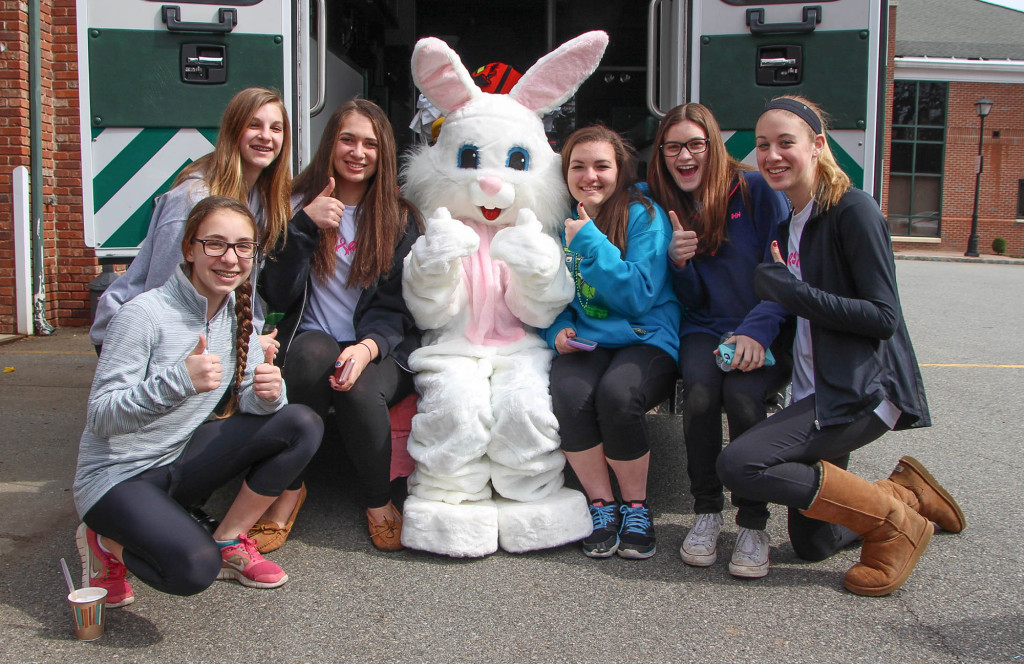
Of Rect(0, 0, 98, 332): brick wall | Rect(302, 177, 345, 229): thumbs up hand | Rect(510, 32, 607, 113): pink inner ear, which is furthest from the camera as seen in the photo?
Rect(0, 0, 98, 332): brick wall

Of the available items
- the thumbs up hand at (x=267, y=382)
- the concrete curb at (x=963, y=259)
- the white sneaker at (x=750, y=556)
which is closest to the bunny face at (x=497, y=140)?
the thumbs up hand at (x=267, y=382)

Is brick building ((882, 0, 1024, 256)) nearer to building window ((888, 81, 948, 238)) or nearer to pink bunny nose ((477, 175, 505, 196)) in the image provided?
building window ((888, 81, 948, 238))

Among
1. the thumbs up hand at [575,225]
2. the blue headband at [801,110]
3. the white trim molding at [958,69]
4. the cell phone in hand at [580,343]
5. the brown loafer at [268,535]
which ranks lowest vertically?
the brown loafer at [268,535]

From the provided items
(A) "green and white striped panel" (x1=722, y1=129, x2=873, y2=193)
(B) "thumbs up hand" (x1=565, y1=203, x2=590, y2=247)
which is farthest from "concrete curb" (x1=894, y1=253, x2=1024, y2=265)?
(B) "thumbs up hand" (x1=565, y1=203, x2=590, y2=247)

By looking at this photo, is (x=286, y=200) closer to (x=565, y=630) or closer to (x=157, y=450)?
(x=157, y=450)

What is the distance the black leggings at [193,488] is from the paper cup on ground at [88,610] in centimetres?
10

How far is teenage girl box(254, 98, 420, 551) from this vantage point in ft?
9.12

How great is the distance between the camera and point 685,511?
3148 millimetres

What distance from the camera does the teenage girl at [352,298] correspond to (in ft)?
9.12

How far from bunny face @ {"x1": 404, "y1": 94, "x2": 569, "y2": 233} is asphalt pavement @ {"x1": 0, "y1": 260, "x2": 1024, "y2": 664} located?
3.90 ft

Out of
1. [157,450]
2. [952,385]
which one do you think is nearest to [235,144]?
[157,450]

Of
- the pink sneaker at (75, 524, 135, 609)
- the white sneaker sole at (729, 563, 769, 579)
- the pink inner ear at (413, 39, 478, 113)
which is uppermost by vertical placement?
the pink inner ear at (413, 39, 478, 113)

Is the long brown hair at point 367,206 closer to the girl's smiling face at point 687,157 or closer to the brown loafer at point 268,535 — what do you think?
the brown loafer at point 268,535

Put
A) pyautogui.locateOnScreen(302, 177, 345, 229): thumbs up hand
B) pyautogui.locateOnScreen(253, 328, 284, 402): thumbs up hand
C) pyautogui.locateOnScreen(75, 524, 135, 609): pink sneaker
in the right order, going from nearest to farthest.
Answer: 1. pyautogui.locateOnScreen(75, 524, 135, 609): pink sneaker
2. pyautogui.locateOnScreen(253, 328, 284, 402): thumbs up hand
3. pyautogui.locateOnScreen(302, 177, 345, 229): thumbs up hand
